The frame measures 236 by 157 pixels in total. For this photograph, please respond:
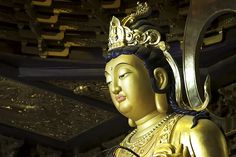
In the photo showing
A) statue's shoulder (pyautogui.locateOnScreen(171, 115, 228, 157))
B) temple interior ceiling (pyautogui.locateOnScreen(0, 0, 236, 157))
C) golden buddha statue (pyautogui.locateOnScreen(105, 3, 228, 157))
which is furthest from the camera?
temple interior ceiling (pyautogui.locateOnScreen(0, 0, 236, 157))

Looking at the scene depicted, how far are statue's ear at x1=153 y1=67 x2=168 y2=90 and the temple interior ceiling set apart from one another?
1.50 m

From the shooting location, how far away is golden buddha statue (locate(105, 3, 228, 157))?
204cm

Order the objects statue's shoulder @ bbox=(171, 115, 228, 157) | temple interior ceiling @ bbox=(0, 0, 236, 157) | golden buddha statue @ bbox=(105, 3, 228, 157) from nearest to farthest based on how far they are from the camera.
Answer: statue's shoulder @ bbox=(171, 115, 228, 157)
golden buddha statue @ bbox=(105, 3, 228, 157)
temple interior ceiling @ bbox=(0, 0, 236, 157)

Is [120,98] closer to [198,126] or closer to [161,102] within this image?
[161,102]

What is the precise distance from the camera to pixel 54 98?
4.89m

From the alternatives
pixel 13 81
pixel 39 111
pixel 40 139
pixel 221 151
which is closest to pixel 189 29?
pixel 221 151

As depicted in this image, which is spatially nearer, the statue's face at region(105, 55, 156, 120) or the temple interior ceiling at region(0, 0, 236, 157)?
the statue's face at region(105, 55, 156, 120)

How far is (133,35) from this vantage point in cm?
214

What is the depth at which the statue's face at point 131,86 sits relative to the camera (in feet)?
6.83

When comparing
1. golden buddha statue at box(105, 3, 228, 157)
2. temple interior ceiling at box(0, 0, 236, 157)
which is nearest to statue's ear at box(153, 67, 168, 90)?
golden buddha statue at box(105, 3, 228, 157)

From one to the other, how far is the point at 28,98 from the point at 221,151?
10.1 feet

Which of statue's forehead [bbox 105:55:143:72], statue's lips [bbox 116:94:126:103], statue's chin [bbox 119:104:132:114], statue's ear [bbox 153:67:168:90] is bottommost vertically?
statue's chin [bbox 119:104:132:114]

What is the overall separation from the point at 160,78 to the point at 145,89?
0.18 feet

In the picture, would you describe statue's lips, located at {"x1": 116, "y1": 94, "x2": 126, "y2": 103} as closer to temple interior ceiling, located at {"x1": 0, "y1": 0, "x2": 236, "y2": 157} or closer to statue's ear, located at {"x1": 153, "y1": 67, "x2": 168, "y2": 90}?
statue's ear, located at {"x1": 153, "y1": 67, "x2": 168, "y2": 90}
